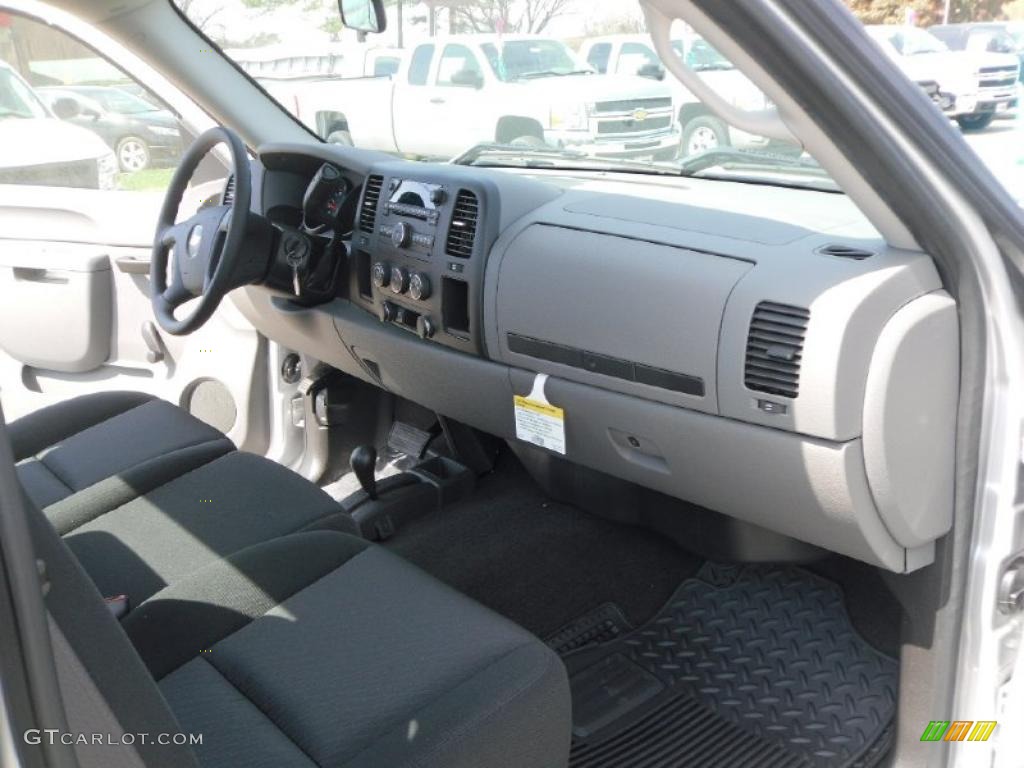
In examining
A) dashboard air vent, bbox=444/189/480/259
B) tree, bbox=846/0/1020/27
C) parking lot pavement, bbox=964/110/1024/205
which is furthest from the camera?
tree, bbox=846/0/1020/27

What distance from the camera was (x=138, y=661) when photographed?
95cm

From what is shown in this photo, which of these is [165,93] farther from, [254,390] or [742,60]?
[742,60]

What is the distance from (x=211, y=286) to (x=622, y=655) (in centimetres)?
121

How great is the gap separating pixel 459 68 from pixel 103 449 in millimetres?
1921

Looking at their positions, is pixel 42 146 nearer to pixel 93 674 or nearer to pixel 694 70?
pixel 694 70

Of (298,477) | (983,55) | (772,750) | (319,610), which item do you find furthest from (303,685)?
(983,55)

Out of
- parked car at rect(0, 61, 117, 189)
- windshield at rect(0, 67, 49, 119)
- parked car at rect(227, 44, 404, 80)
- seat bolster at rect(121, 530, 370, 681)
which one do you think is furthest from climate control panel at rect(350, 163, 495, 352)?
windshield at rect(0, 67, 49, 119)

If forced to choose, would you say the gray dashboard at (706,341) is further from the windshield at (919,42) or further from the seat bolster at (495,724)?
the windshield at (919,42)

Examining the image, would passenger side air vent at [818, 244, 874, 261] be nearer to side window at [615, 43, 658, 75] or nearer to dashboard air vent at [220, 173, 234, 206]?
side window at [615, 43, 658, 75]

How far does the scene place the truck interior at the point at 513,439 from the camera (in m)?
1.33

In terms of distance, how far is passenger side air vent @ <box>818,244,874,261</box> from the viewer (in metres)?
1.58

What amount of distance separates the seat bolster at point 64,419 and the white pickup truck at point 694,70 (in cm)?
144

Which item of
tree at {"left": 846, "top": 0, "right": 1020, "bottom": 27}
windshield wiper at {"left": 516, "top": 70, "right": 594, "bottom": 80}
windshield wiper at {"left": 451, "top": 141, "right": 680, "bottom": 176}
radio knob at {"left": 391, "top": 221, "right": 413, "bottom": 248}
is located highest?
tree at {"left": 846, "top": 0, "right": 1020, "bottom": 27}

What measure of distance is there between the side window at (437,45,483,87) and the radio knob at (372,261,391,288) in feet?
4.38
